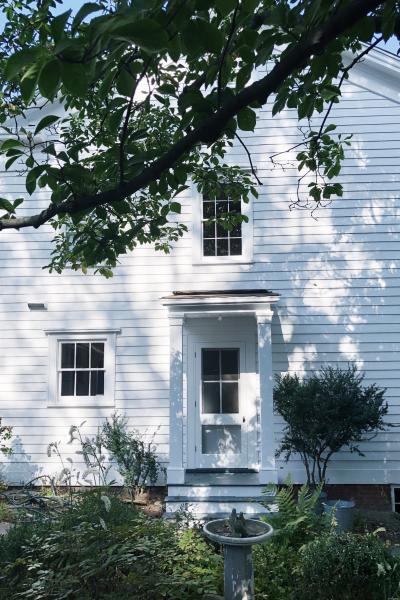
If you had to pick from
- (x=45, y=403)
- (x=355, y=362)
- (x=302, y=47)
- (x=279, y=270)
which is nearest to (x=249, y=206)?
(x=279, y=270)

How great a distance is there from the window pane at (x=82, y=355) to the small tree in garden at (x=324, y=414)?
136 inches

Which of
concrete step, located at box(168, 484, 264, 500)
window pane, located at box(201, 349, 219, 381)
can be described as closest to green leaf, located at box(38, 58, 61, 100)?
concrete step, located at box(168, 484, 264, 500)

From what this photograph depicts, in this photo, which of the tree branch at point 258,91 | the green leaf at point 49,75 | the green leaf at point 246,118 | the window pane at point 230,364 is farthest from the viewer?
the window pane at point 230,364

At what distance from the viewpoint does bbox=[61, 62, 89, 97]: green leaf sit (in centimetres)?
181

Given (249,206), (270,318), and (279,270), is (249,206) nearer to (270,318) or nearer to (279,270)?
(279,270)

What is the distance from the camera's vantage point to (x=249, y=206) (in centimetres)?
1056

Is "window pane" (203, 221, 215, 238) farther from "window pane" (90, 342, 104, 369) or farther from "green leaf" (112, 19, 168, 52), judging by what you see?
"green leaf" (112, 19, 168, 52)

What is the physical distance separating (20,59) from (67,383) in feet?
30.8

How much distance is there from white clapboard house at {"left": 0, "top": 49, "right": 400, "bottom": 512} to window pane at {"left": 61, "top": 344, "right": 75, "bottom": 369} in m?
0.02

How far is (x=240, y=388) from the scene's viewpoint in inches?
406

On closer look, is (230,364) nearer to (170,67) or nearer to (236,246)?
(236,246)

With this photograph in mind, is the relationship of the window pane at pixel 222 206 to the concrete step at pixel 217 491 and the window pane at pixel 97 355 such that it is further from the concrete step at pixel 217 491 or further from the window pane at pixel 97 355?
the concrete step at pixel 217 491

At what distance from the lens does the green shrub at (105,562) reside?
4.35 m

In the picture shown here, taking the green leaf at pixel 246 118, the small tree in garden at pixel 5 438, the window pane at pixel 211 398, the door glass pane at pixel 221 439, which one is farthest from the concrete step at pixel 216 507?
the green leaf at pixel 246 118
